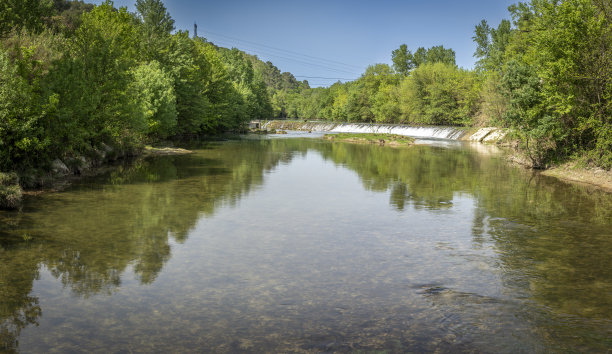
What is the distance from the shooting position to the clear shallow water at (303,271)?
8.90 m

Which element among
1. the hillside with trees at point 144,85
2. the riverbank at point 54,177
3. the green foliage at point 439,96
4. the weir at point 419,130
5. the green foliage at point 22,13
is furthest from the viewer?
the green foliage at point 439,96

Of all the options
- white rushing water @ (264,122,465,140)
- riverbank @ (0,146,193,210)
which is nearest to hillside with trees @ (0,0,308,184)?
riverbank @ (0,146,193,210)

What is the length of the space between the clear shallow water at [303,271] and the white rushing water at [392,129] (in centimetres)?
5796

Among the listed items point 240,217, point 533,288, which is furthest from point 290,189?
point 533,288

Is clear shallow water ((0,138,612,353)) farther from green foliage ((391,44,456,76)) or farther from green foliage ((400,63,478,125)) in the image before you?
green foliage ((391,44,456,76))

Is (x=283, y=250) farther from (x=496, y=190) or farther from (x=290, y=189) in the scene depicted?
(x=496, y=190)

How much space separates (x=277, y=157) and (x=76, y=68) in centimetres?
2162

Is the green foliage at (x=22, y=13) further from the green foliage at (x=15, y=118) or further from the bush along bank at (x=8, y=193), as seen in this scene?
the bush along bank at (x=8, y=193)

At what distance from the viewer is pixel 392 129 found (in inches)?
3674

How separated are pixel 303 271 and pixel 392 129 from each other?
273ft

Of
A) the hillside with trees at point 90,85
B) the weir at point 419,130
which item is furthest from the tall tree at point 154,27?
the weir at point 419,130

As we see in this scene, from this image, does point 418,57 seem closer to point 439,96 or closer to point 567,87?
point 439,96

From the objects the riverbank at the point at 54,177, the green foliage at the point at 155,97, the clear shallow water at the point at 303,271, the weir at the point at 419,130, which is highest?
the green foliage at the point at 155,97

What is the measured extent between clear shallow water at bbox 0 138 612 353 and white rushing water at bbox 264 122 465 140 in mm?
57965
